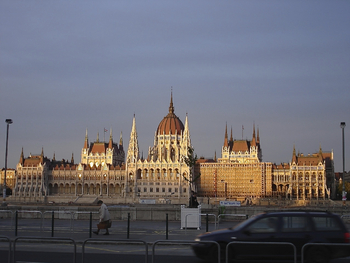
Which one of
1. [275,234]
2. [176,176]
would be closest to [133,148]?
[176,176]

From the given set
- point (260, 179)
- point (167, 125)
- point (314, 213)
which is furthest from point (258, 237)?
point (167, 125)

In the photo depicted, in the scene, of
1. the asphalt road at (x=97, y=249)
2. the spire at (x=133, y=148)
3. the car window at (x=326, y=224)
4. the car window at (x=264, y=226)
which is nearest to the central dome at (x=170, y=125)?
the spire at (x=133, y=148)

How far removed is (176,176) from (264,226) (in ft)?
417

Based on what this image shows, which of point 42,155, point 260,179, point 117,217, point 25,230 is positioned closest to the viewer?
point 25,230

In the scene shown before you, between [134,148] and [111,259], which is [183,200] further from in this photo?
[111,259]

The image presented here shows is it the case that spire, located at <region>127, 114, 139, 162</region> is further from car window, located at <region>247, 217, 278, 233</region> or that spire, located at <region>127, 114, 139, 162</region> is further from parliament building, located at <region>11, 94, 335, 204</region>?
car window, located at <region>247, 217, 278, 233</region>

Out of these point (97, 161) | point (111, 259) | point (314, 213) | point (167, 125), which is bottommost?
point (111, 259)

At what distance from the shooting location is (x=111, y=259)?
16062 millimetres

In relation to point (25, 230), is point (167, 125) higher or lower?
higher

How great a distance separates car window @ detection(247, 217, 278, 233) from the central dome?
141m

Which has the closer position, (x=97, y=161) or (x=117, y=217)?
(x=117, y=217)

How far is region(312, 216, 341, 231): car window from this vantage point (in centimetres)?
1503

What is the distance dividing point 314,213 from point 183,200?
4470 inches

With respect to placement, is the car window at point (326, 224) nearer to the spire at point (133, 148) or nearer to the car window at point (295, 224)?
the car window at point (295, 224)
